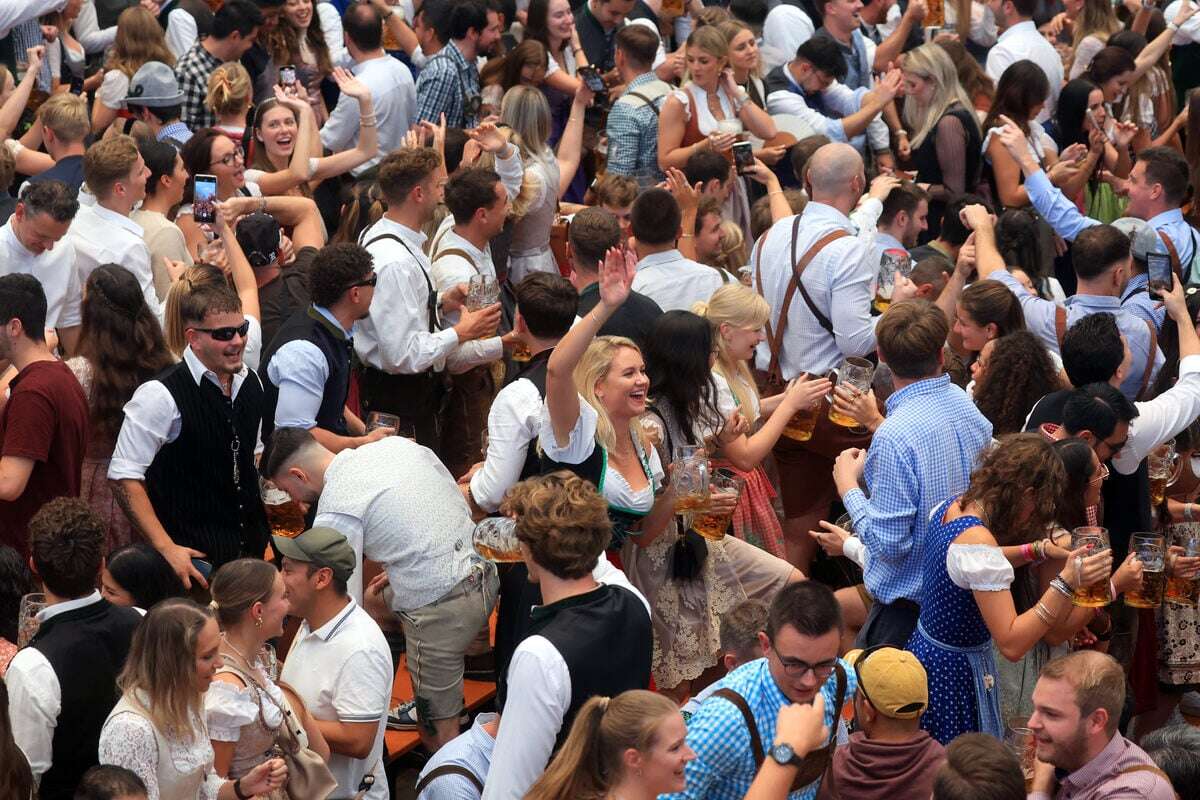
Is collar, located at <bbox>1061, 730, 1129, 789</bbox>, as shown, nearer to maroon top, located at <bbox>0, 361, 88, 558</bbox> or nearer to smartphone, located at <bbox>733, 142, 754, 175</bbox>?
maroon top, located at <bbox>0, 361, 88, 558</bbox>

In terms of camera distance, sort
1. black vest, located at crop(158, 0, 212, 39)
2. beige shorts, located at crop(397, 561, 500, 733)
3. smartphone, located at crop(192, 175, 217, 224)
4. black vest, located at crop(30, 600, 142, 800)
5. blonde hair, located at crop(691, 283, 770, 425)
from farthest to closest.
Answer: black vest, located at crop(158, 0, 212, 39) < smartphone, located at crop(192, 175, 217, 224) < blonde hair, located at crop(691, 283, 770, 425) < beige shorts, located at crop(397, 561, 500, 733) < black vest, located at crop(30, 600, 142, 800)

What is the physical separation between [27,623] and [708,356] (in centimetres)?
224

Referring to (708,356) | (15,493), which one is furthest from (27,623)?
(708,356)

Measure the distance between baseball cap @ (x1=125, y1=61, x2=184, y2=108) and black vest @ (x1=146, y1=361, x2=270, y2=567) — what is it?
266 centimetres

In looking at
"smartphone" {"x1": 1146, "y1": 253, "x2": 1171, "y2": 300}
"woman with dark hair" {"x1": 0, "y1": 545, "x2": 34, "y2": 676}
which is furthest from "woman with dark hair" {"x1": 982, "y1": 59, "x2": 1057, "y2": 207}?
"woman with dark hair" {"x1": 0, "y1": 545, "x2": 34, "y2": 676}

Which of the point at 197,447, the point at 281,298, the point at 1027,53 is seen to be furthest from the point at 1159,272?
the point at 1027,53

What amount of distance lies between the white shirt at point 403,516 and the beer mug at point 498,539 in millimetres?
229

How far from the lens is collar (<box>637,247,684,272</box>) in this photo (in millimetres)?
6617

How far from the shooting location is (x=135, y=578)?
4961 mm

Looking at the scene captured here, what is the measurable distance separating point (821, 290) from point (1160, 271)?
127 cm

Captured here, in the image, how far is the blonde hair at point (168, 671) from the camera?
4031 millimetres

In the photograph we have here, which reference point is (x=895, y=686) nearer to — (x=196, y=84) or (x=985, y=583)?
(x=985, y=583)

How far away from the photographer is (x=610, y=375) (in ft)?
16.7

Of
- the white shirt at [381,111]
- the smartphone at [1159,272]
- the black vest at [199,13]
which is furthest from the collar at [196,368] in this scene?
the black vest at [199,13]
